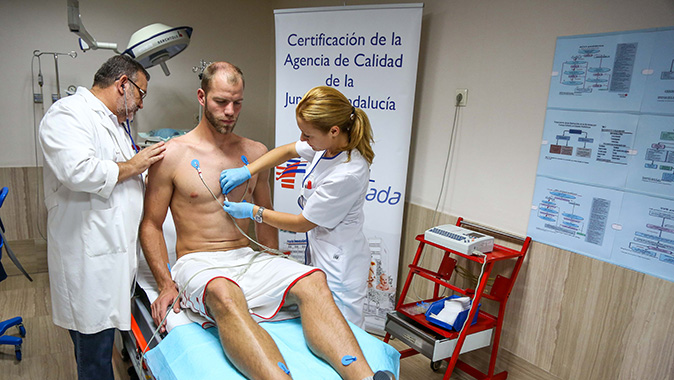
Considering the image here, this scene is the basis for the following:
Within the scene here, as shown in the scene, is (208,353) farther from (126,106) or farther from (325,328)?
(126,106)

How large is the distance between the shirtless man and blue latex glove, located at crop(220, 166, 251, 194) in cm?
5

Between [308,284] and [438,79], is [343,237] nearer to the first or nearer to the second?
[308,284]

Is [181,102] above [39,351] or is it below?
above

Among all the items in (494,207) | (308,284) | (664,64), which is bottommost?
(308,284)

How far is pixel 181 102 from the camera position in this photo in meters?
3.56

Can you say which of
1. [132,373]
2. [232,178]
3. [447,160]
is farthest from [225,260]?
[447,160]

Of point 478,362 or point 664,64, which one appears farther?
point 478,362

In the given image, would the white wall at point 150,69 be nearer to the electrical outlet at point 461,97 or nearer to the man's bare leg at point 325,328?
the electrical outlet at point 461,97

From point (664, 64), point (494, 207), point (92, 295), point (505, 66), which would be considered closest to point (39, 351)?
point (92, 295)

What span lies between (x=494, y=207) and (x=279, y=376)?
4.95 feet

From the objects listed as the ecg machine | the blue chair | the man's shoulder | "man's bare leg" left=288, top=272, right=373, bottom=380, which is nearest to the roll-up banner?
the ecg machine

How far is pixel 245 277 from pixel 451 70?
163 centimetres

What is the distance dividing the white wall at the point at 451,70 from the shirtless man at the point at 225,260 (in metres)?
1.10

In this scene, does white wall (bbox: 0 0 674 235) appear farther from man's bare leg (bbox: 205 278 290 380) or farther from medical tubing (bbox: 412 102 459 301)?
man's bare leg (bbox: 205 278 290 380)
